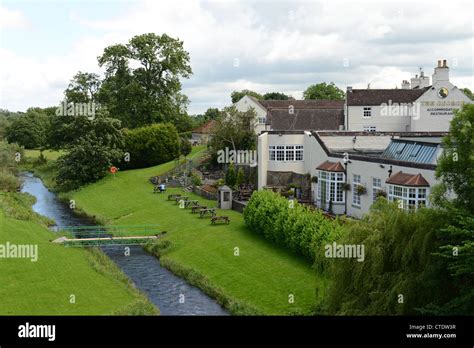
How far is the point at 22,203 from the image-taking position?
162 feet

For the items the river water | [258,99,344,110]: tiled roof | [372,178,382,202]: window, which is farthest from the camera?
[258,99,344,110]: tiled roof

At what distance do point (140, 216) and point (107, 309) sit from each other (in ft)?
75.2

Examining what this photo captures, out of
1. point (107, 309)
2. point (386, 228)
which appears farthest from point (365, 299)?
point (107, 309)

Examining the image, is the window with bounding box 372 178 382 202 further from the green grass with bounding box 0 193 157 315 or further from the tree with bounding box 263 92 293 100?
the tree with bounding box 263 92 293 100

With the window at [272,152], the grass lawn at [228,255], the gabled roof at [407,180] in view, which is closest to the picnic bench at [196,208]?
the grass lawn at [228,255]

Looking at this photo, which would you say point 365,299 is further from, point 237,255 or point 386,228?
point 237,255

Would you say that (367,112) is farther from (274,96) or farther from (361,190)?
(274,96)

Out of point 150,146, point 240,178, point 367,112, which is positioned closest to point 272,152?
point 240,178

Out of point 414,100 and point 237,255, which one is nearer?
point 237,255

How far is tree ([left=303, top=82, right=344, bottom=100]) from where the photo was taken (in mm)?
108438

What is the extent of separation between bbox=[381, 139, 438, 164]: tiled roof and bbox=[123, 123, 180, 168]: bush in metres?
38.2

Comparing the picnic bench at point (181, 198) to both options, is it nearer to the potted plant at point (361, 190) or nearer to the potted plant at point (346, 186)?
the potted plant at point (346, 186)

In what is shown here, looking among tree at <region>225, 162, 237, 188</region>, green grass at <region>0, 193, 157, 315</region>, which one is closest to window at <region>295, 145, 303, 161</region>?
tree at <region>225, 162, 237, 188</region>
